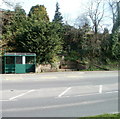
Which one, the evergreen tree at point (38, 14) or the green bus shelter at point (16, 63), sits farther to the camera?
the evergreen tree at point (38, 14)

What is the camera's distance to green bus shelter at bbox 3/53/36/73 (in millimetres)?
21500

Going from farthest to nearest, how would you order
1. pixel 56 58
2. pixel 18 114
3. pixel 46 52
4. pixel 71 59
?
pixel 71 59, pixel 56 58, pixel 46 52, pixel 18 114

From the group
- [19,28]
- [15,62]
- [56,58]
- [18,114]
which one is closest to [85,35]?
[56,58]

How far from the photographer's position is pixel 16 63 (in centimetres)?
2169

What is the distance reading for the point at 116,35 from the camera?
29.7 meters

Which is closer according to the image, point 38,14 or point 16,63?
point 16,63

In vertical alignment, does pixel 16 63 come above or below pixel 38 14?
below

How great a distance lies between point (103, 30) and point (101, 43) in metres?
4.22

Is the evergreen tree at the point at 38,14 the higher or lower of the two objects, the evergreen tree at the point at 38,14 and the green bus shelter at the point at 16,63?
the higher

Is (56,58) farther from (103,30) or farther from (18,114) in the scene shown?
(18,114)

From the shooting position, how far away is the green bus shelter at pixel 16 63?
21500 millimetres

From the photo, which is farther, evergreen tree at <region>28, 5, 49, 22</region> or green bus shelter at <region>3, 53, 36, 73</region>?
evergreen tree at <region>28, 5, 49, 22</region>

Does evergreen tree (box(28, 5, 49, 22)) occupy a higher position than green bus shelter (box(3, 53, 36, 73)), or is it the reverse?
evergreen tree (box(28, 5, 49, 22))

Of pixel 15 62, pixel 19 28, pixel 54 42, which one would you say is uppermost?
pixel 19 28
